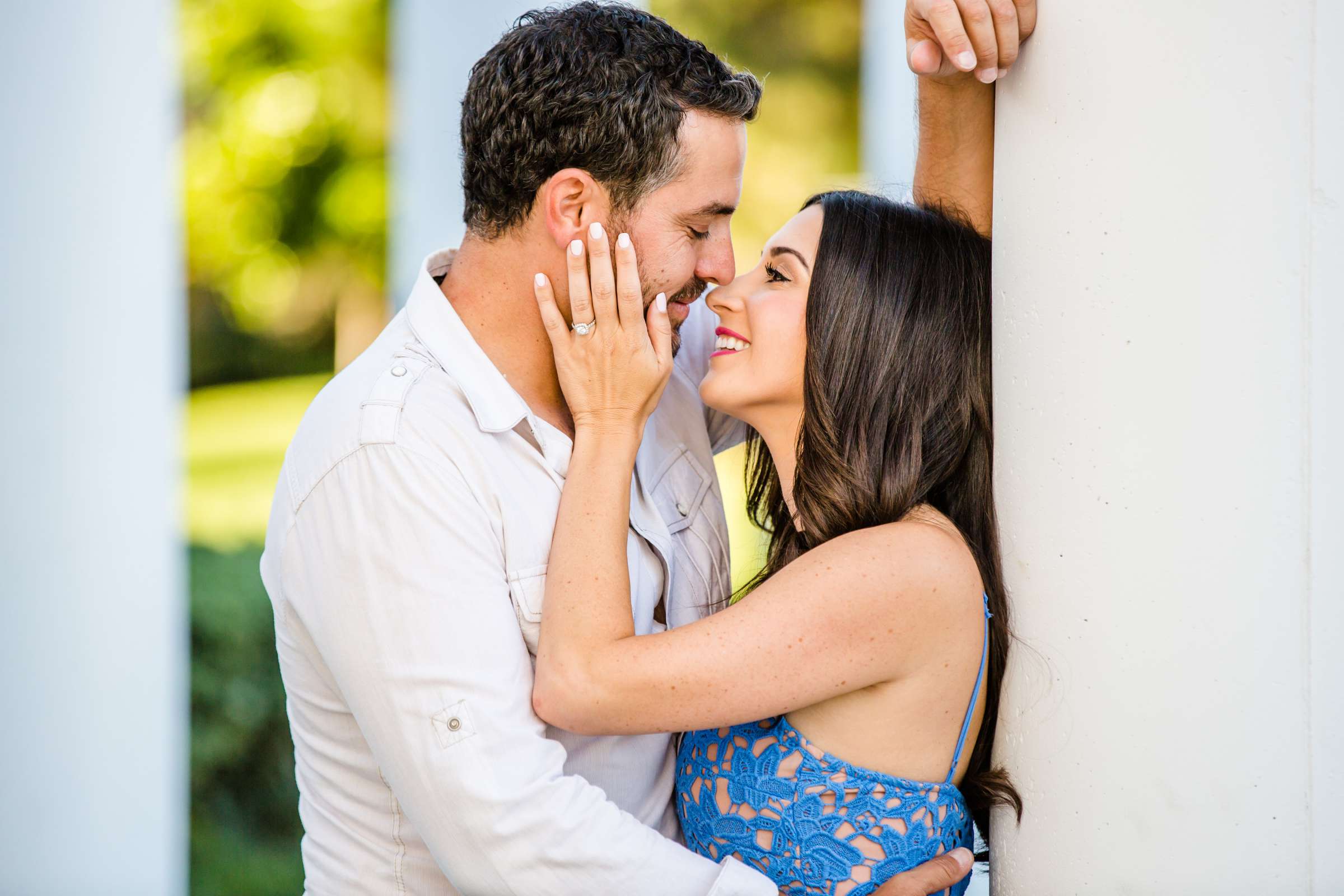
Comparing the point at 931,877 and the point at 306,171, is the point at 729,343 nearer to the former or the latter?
the point at 931,877

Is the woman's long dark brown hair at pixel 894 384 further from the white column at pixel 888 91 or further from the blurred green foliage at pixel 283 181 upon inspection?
the blurred green foliage at pixel 283 181

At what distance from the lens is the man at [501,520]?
5.20 feet

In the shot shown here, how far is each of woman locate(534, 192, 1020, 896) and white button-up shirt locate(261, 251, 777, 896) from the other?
0.08 metres

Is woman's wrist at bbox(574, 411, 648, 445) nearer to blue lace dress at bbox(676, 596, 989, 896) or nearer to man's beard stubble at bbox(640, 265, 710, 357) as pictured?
man's beard stubble at bbox(640, 265, 710, 357)

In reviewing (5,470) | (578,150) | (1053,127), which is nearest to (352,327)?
(5,470)

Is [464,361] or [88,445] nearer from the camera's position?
[464,361]

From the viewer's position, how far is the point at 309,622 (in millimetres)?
1655

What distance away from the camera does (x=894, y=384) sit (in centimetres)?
198

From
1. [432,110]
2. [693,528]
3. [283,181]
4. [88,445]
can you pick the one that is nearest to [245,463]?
[283,181]

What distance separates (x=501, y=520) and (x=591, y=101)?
0.69 metres

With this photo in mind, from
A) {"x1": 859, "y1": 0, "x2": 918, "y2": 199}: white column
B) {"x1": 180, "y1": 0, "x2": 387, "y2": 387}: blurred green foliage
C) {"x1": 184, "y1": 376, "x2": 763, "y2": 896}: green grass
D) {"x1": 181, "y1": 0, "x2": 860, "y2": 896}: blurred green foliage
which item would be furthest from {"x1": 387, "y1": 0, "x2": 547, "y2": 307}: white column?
{"x1": 180, "y1": 0, "x2": 387, "y2": 387}: blurred green foliage

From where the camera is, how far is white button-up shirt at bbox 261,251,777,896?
1577 millimetres

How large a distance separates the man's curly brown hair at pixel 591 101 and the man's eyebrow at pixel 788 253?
0.23 meters

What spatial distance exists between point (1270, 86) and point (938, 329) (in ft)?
2.56
